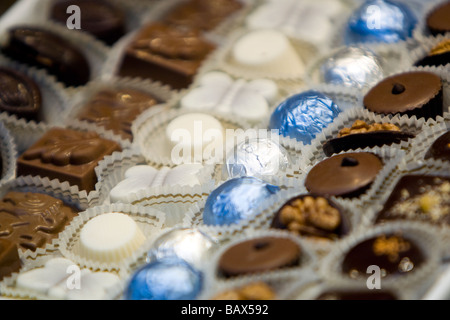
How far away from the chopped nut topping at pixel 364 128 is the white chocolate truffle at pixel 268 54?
2.43 ft

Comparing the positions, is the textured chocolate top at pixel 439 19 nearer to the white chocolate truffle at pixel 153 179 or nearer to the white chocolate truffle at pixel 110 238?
the white chocolate truffle at pixel 153 179

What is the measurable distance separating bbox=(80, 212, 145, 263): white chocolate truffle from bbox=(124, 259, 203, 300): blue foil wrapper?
337mm

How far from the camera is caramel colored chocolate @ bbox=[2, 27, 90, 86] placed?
9.22 feet

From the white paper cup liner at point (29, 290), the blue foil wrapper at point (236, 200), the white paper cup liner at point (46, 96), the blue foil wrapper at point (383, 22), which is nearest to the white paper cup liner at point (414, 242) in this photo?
the blue foil wrapper at point (236, 200)

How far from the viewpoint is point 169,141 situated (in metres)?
2.48

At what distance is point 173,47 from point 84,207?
0.92m

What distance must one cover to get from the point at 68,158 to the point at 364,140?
1.05m

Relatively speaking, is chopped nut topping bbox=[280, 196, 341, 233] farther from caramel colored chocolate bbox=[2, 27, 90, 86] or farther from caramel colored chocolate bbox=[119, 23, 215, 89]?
caramel colored chocolate bbox=[2, 27, 90, 86]

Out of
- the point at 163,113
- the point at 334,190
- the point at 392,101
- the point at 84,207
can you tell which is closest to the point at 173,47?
the point at 163,113

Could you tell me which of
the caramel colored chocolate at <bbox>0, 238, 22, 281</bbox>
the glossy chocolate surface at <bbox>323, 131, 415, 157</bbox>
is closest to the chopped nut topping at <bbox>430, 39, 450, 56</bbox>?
the glossy chocolate surface at <bbox>323, 131, 415, 157</bbox>

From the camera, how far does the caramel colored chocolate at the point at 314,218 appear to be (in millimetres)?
1649

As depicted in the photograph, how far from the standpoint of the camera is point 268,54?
110 inches

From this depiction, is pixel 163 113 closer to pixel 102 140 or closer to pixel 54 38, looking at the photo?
pixel 102 140

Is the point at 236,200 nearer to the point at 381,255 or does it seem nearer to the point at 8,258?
the point at 381,255
